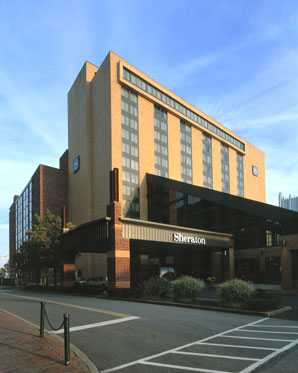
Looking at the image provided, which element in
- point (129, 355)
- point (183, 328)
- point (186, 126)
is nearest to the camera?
point (129, 355)

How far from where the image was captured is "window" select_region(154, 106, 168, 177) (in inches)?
2810

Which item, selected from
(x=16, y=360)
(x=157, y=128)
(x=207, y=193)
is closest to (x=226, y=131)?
(x=157, y=128)

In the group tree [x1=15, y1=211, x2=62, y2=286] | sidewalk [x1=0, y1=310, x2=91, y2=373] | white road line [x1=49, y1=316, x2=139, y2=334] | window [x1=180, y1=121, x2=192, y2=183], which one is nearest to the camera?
sidewalk [x1=0, y1=310, x2=91, y2=373]

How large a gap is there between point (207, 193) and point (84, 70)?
112ft

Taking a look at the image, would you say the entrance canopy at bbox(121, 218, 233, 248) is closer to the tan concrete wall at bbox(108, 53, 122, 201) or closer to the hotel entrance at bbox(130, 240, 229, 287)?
the hotel entrance at bbox(130, 240, 229, 287)

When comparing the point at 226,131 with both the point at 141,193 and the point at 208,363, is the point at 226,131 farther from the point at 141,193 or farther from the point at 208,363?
the point at 208,363

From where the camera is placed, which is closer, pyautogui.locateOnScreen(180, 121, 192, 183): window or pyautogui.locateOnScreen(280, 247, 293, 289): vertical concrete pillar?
pyautogui.locateOnScreen(280, 247, 293, 289): vertical concrete pillar

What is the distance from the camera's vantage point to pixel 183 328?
14070 millimetres

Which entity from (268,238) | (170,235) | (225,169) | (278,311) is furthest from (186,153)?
(278,311)

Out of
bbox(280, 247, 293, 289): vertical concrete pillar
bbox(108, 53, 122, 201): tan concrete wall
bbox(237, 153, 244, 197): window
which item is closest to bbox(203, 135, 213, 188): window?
bbox(237, 153, 244, 197): window

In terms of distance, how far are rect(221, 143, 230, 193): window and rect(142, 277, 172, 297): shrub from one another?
6452 centimetres

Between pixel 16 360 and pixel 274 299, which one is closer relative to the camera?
pixel 16 360

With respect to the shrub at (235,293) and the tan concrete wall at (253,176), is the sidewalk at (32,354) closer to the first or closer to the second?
the shrub at (235,293)

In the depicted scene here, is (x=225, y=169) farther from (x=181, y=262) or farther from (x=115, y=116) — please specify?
(x=181, y=262)
